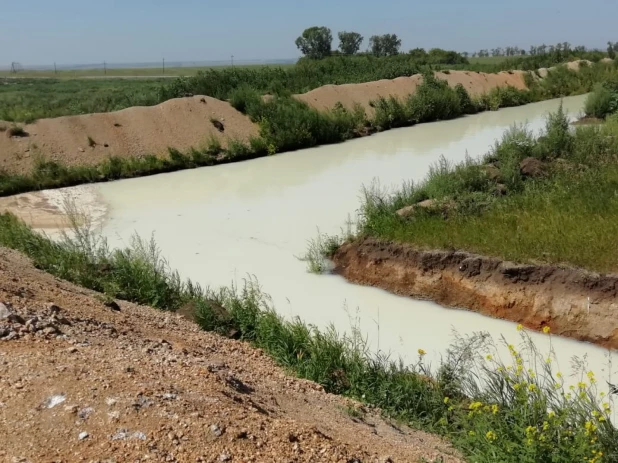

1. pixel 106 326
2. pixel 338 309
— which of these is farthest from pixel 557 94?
pixel 106 326

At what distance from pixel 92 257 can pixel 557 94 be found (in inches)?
1231

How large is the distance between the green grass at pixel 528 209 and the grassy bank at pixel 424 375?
1.70 m

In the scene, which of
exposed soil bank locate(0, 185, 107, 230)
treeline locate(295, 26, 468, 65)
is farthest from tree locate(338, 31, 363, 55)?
exposed soil bank locate(0, 185, 107, 230)

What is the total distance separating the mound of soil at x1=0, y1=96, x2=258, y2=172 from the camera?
16.8 meters

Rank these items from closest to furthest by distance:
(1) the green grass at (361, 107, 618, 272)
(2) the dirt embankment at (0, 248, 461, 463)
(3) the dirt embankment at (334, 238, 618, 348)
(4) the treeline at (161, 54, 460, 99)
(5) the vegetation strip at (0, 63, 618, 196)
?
(2) the dirt embankment at (0, 248, 461, 463)
(3) the dirt embankment at (334, 238, 618, 348)
(1) the green grass at (361, 107, 618, 272)
(5) the vegetation strip at (0, 63, 618, 196)
(4) the treeline at (161, 54, 460, 99)

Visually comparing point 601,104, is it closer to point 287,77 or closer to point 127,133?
point 287,77

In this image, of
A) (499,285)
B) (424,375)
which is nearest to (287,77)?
(499,285)

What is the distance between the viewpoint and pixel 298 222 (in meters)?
11.5

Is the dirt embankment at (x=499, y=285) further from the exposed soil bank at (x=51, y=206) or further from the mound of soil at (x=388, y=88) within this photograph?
the mound of soil at (x=388, y=88)

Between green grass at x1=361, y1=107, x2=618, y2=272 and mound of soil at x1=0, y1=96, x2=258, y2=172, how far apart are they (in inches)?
354

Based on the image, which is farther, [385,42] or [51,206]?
[385,42]

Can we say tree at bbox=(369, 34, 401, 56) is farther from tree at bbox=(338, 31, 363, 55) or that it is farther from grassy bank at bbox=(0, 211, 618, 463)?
grassy bank at bbox=(0, 211, 618, 463)

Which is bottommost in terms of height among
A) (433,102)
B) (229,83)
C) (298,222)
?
(298,222)

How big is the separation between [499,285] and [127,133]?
1387 cm
